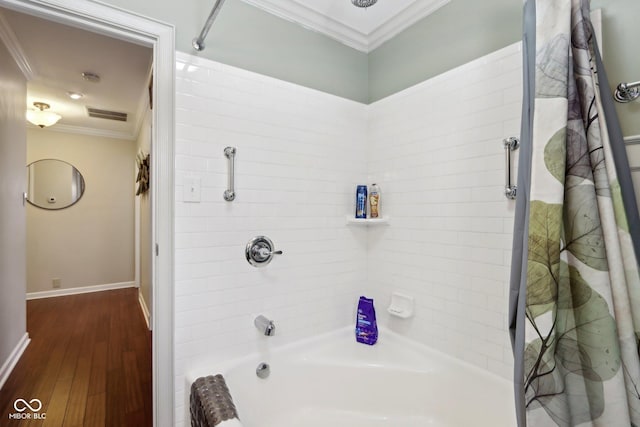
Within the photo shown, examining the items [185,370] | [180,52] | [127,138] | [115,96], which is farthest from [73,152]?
[185,370]

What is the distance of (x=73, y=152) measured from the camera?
4477 mm

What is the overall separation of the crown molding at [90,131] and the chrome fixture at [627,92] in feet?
18.1

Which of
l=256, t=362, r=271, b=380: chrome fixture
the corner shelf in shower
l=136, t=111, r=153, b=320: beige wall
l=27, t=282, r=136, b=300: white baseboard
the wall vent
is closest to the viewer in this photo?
l=256, t=362, r=271, b=380: chrome fixture

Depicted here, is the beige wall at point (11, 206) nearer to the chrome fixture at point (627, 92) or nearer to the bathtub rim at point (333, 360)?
the bathtub rim at point (333, 360)

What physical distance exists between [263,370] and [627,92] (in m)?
1.89

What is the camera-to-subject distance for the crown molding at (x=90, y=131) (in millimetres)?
4355

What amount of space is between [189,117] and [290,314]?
117 centimetres

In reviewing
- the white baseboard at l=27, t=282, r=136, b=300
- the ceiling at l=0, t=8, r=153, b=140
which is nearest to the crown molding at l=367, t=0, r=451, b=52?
the ceiling at l=0, t=8, r=153, b=140

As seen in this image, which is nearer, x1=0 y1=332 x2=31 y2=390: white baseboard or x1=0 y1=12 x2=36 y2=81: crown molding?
x1=0 y1=12 x2=36 y2=81: crown molding

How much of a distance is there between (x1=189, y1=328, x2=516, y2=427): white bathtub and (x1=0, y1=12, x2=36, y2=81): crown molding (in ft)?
8.58

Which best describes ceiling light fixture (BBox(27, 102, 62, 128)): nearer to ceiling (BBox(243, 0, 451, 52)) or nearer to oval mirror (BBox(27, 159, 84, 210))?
oval mirror (BBox(27, 159, 84, 210))

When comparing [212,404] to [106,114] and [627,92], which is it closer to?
[627,92]

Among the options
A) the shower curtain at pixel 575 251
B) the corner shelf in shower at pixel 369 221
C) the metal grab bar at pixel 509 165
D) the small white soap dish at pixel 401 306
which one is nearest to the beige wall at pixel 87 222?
the corner shelf in shower at pixel 369 221

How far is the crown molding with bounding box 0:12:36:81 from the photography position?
6.81ft
